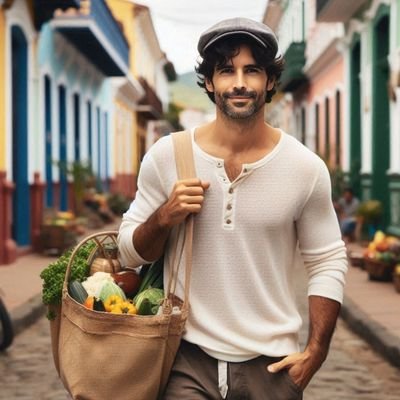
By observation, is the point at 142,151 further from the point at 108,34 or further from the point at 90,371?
the point at 90,371

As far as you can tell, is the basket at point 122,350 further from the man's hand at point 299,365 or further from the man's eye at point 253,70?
the man's eye at point 253,70

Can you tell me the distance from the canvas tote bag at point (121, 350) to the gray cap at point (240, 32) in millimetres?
491

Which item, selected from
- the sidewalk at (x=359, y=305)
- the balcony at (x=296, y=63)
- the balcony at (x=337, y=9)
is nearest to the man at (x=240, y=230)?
the sidewalk at (x=359, y=305)

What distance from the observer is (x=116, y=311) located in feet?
8.80

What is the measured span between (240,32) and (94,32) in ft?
61.5

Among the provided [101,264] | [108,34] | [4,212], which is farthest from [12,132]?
[101,264]

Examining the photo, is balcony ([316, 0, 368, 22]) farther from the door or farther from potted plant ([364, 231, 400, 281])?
potted plant ([364, 231, 400, 281])

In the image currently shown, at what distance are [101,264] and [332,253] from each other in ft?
2.22

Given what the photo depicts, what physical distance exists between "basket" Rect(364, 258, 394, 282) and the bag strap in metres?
9.19

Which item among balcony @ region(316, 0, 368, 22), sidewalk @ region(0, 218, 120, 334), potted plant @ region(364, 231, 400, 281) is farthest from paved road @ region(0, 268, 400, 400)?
balcony @ region(316, 0, 368, 22)

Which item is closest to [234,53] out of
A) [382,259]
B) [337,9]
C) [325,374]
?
[325,374]

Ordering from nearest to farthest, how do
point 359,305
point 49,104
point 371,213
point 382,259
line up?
point 359,305 → point 382,259 → point 371,213 → point 49,104

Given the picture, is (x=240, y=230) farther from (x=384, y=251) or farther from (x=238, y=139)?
(x=384, y=251)

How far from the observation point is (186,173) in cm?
268
